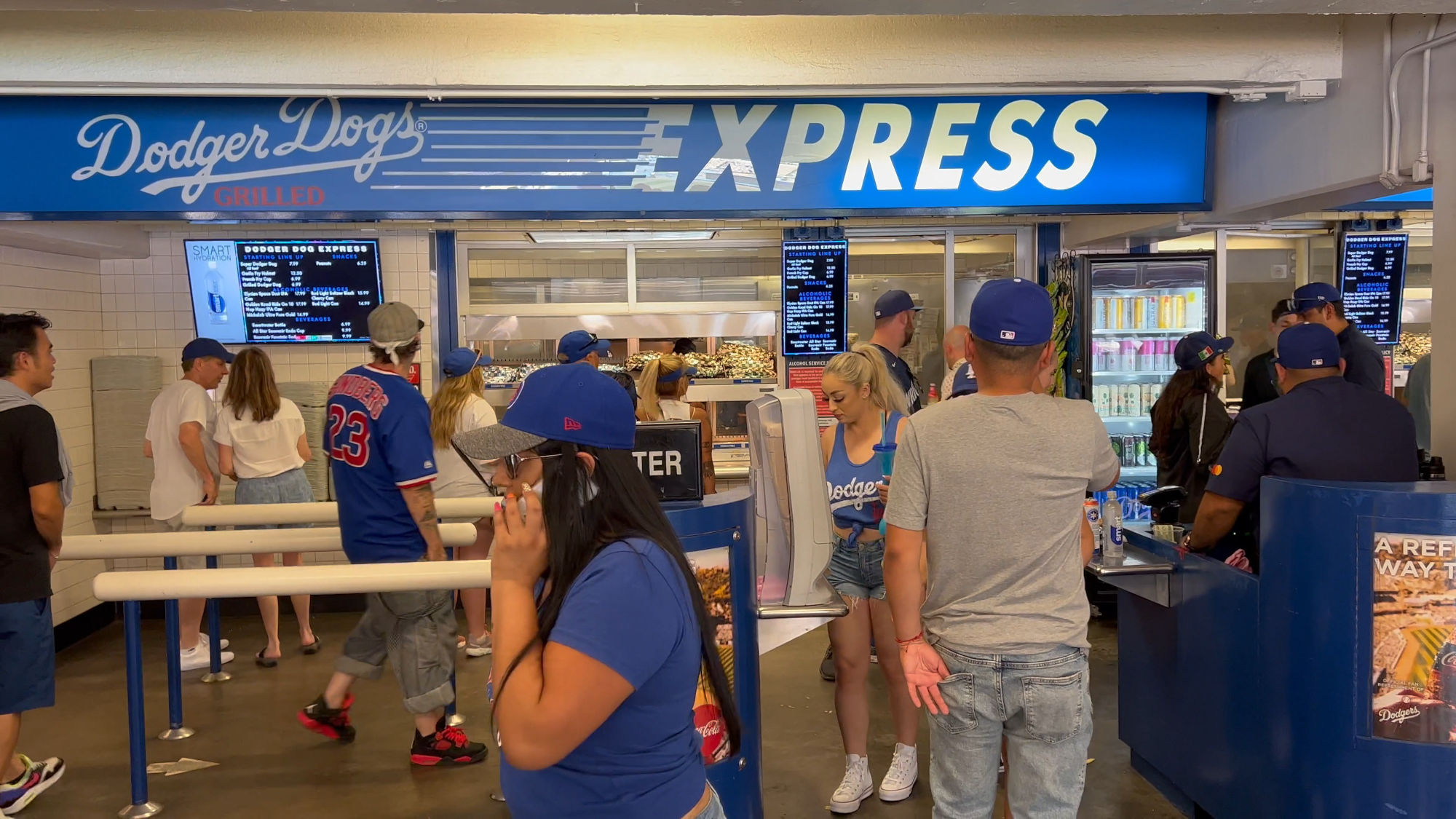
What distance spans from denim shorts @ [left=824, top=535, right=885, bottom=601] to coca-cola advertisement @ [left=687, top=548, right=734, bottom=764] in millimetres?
735

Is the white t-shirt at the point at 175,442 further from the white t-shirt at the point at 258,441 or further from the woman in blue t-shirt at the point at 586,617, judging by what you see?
the woman in blue t-shirt at the point at 586,617

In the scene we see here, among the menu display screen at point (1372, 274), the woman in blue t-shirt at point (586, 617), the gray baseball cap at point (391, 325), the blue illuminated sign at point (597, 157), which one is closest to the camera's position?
the woman in blue t-shirt at point (586, 617)

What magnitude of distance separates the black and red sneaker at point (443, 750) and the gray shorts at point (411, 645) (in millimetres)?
151

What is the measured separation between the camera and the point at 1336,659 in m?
2.95

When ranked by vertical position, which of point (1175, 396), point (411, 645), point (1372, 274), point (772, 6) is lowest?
point (411, 645)

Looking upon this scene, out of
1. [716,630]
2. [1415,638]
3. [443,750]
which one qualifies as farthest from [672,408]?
[1415,638]

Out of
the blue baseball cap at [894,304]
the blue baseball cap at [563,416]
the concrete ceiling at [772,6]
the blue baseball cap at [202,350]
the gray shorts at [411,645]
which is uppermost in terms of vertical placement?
the concrete ceiling at [772,6]

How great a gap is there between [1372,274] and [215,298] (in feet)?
26.8

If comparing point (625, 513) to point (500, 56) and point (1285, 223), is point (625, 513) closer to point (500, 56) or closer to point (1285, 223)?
point (500, 56)

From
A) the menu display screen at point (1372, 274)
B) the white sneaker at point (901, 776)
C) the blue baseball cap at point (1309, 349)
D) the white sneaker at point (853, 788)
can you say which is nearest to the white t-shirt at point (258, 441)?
the white sneaker at point (853, 788)

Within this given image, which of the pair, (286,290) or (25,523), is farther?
(286,290)

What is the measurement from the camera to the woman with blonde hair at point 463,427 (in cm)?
591

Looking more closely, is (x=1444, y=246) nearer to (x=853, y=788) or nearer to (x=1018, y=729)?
(x=1018, y=729)

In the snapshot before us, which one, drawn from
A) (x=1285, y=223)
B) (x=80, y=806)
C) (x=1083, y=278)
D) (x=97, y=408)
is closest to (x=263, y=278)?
(x=97, y=408)
